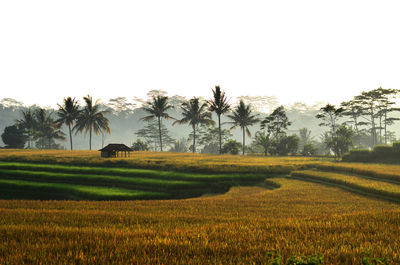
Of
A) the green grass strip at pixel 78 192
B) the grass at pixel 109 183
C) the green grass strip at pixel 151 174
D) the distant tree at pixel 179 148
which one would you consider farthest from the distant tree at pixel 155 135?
the green grass strip at pixel 78 192

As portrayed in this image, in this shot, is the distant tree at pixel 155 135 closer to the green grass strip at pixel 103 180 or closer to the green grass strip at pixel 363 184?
the green grass strip at pixel 103 180

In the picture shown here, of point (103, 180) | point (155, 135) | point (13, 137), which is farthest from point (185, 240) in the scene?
point (155, 135)

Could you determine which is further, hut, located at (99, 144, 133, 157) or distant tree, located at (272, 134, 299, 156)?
distant tree, located at (272, 134, 299, 156)

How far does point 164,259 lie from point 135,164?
24.1 meters

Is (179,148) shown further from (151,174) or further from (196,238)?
(196,238)

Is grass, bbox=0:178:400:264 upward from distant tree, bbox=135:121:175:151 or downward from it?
downward

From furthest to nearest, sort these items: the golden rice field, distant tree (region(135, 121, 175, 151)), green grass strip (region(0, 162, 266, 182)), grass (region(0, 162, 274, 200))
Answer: distant tree (region(135, 121, 175, 151))
green grass strip (region(0, 162, 266, 182))
grass (region(0, 162, 274, 200))
the golden rice field

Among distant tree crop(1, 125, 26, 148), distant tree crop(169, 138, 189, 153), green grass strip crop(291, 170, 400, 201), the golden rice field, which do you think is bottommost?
green grass strip crop(291, 170, 400, 201)

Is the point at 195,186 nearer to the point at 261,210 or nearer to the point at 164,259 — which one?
the point at 261,210

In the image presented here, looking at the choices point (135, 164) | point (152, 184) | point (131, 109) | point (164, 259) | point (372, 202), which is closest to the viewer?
point (164, 259)

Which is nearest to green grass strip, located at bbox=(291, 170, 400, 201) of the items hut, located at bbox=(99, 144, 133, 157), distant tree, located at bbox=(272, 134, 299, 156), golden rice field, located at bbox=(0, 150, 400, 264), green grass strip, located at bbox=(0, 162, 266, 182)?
green grass strip, located at bbox=(0, 162, 266, 182)

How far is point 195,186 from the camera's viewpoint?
20.9 meters

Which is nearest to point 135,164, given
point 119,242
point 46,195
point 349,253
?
point 46,195

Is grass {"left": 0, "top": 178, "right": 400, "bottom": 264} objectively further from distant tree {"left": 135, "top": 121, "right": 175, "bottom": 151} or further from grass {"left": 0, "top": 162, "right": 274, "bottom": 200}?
distant tree {"left": 135, "top": 121, "right": 175, "bottom": 151}
